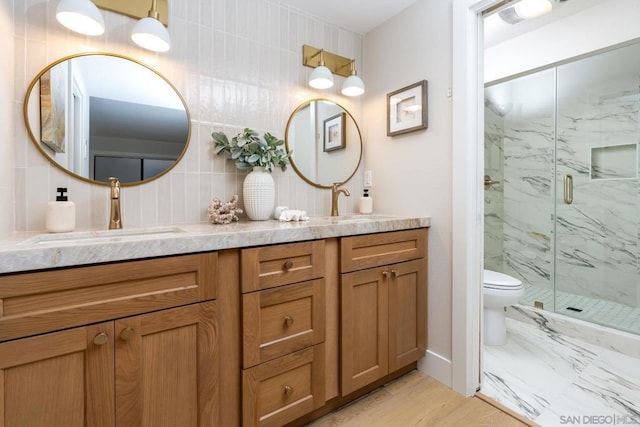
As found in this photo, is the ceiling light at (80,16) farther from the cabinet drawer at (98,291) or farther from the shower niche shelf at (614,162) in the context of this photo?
the shower niche shelf at (614,162)

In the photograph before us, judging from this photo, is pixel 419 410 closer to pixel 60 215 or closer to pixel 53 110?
pixel 60 215

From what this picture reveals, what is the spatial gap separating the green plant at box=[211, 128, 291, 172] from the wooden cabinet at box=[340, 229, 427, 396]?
65 cm

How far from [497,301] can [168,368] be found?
6.47ft

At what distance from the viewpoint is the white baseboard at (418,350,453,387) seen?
1664 mm

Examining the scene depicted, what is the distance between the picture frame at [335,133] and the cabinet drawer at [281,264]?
98cm

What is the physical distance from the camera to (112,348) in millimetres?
894

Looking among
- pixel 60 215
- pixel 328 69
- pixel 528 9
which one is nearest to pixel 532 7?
pixel 528 9

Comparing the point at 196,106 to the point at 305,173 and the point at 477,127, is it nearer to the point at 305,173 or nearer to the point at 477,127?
the point at 305,173

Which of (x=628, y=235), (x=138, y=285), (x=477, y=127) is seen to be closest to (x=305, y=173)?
(x=477, y=127)

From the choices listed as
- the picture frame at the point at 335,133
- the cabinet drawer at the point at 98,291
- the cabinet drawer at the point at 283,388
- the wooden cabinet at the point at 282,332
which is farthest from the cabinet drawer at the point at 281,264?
the picture frame at the point at 335,133

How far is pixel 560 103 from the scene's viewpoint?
263cm

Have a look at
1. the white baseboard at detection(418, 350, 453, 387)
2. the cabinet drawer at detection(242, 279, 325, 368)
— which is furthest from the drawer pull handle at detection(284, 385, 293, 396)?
the white baseboard at detection(418, 350, 453, 387)

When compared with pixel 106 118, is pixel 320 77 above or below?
above

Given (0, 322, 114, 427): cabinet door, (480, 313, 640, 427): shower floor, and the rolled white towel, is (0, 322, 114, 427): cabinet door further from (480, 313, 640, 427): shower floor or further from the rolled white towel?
(480, 313, 640, 427): shower floor
